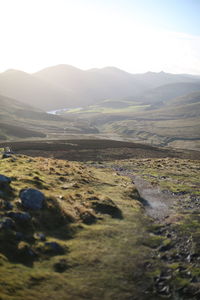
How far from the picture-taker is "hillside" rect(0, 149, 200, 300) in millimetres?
18750

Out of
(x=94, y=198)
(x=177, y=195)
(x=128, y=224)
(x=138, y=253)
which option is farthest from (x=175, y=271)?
(x=177, y=195)

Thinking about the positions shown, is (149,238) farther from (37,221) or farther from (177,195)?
(177,195)

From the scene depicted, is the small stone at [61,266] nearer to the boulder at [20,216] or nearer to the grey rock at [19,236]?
the grey rock at [19,236]

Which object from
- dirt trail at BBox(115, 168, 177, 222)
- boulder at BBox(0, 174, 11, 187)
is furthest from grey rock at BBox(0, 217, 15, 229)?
dirt trail at BBox(115, 168, 177, 222)

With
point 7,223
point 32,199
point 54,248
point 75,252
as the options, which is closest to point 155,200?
point 32,199

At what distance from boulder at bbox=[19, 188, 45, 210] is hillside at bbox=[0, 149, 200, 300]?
3.4 inches

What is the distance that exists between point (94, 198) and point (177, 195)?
14.2m

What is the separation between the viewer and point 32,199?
90.2 ft

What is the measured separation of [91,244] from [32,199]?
7074mm

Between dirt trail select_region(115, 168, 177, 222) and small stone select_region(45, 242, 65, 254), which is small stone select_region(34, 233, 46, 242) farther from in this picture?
dirt trail select_region(115, 168, 177, 222)

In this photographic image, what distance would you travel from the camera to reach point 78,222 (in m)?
27.5

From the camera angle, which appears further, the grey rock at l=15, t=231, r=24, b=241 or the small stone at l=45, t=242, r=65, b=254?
the grey rock at l=15, t=231, r=24, b=241

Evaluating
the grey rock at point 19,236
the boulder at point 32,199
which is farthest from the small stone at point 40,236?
the boulder at point 32,199

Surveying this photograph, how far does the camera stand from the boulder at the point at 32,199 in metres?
26.9
